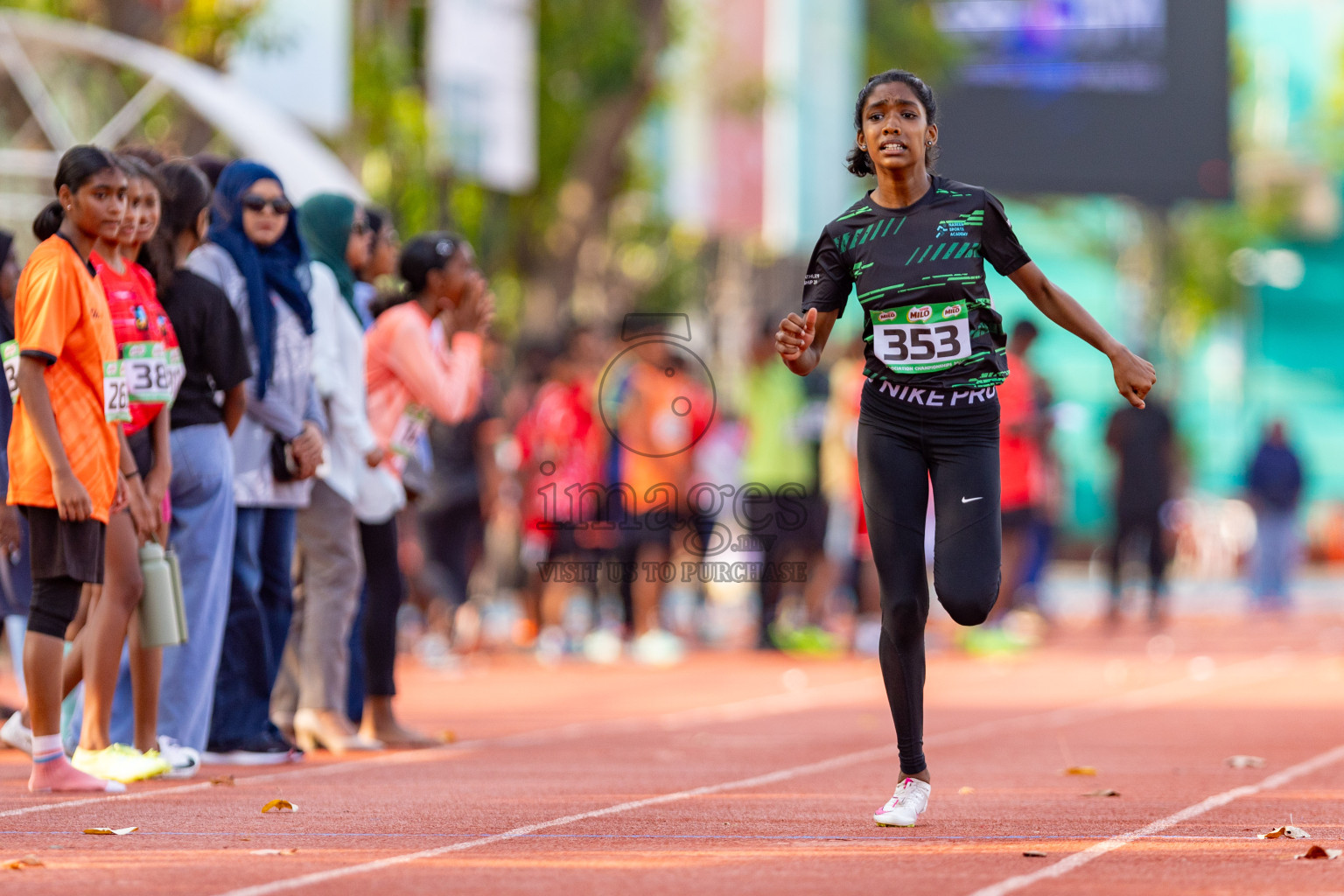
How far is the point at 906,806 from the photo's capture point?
22.2 ft

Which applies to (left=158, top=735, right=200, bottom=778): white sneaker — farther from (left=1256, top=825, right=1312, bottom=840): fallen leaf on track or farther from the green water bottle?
(left=1256, top=825, right=1312, bottom=840): fallen leaf on track

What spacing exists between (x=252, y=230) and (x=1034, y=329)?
913 cm

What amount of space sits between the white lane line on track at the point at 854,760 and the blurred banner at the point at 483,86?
8.06 metres

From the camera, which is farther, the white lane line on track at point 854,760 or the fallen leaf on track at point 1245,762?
the fallen leaf on track at point 1245,762

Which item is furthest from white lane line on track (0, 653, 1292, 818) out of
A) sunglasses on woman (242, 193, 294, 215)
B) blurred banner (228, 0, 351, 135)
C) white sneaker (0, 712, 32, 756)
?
blurred banner (228, 0, 351, 135)

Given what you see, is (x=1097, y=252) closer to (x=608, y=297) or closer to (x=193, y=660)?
(x=608, y=297)

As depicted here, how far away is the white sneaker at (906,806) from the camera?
673cm

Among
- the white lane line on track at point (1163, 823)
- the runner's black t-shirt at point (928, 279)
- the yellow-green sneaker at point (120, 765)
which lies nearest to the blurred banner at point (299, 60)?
the yellow-green sneaker at point (120, 765)

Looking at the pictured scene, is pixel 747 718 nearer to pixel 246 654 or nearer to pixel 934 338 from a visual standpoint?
pixel 246 654

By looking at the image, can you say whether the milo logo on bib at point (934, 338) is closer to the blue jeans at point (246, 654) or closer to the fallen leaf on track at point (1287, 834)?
the fallen leaf on track at point (1287, 834)

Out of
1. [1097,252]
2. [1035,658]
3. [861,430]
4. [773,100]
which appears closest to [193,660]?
[861,430]

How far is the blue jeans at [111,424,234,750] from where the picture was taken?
8.28 m

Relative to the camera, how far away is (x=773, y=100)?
1065 inches

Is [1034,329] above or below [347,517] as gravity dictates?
above
